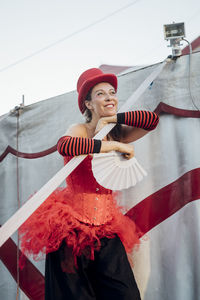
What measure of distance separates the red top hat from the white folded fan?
17.1 inches

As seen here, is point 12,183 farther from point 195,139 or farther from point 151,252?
point 195,139

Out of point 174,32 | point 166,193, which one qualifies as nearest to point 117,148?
point 166,193

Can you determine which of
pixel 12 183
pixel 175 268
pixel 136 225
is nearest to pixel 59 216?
pixel 136 225

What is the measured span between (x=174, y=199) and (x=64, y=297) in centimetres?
86

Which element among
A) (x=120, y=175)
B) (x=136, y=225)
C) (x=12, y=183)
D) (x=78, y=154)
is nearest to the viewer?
(x=78, y=154)

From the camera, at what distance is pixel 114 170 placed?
137cm

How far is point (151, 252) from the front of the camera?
5.93 ft

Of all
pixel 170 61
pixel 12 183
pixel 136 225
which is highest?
pixel 170 61

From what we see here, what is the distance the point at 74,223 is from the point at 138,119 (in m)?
0.60

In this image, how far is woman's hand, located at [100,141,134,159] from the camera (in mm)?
1328

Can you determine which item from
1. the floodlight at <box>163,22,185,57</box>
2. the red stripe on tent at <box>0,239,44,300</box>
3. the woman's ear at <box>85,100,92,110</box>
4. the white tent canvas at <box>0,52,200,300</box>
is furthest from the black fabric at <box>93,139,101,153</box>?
the red stripe on tent at <box>0,239,44,300</box>

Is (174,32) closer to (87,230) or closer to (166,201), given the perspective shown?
(166,201)

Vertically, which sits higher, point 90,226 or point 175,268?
point 90,226

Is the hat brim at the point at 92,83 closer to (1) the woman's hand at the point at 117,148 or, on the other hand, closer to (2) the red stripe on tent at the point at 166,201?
(1) the woman's hand at the point at 117,148
